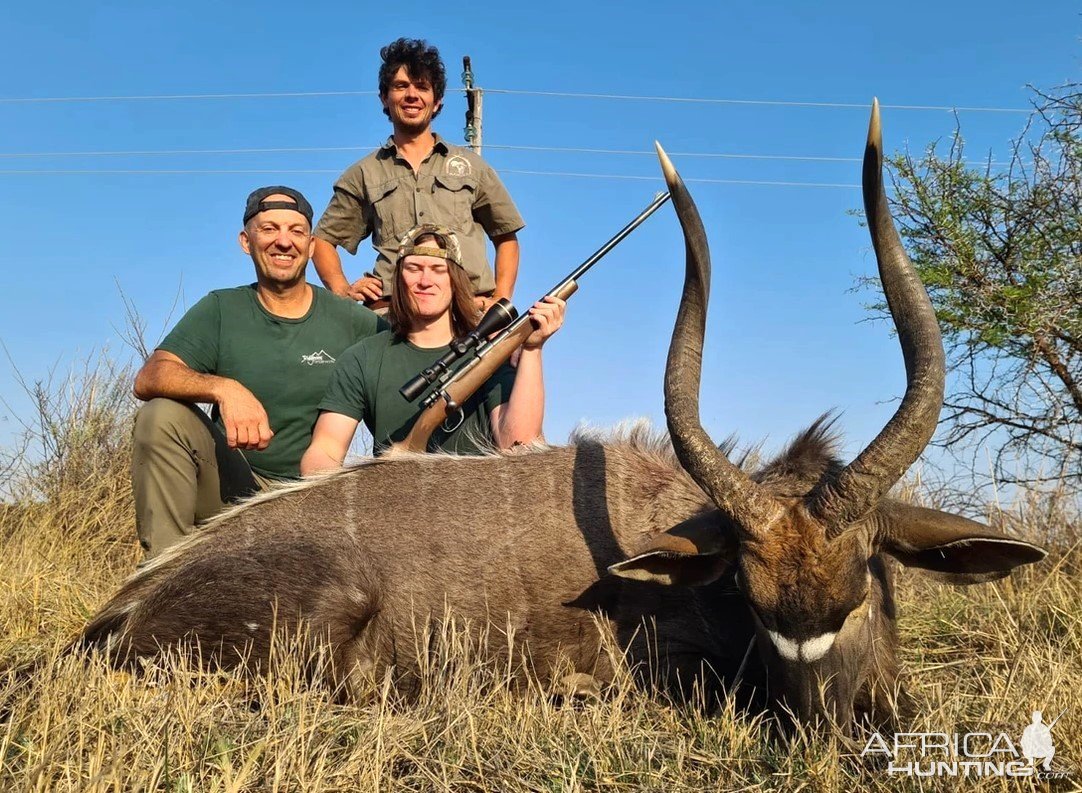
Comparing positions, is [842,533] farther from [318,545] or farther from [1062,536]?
[1062,536]

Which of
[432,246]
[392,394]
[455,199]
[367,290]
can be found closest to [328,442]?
[392,394]

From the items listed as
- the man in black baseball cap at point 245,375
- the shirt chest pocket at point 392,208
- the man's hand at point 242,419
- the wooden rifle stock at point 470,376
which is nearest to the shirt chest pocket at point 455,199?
the shirt chest pocket at point 392,208

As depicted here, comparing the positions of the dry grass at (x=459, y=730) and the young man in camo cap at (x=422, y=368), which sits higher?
the young man in camo cap at (x=422, y=368)

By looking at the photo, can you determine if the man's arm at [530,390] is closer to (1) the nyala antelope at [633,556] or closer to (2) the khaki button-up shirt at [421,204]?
(1) the nyala antelope at [633,556]

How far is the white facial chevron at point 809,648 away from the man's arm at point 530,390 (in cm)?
214

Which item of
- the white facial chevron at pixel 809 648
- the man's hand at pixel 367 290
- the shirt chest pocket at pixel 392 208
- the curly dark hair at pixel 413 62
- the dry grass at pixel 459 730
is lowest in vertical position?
the dry grass at pixel 459 730

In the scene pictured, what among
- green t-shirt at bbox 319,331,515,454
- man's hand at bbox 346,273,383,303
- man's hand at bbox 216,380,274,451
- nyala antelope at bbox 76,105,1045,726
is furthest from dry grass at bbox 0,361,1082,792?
man's hand at bbox 346,273,383,303

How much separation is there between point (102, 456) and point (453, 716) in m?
5.86

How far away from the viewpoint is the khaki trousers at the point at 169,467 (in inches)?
207

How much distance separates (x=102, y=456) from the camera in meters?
8.19

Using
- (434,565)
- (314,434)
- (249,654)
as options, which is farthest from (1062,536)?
(249,654)

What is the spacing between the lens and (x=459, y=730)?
3.20 metres

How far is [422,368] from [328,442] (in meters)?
0.64

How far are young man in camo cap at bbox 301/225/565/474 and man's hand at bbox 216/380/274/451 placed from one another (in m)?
0.28
